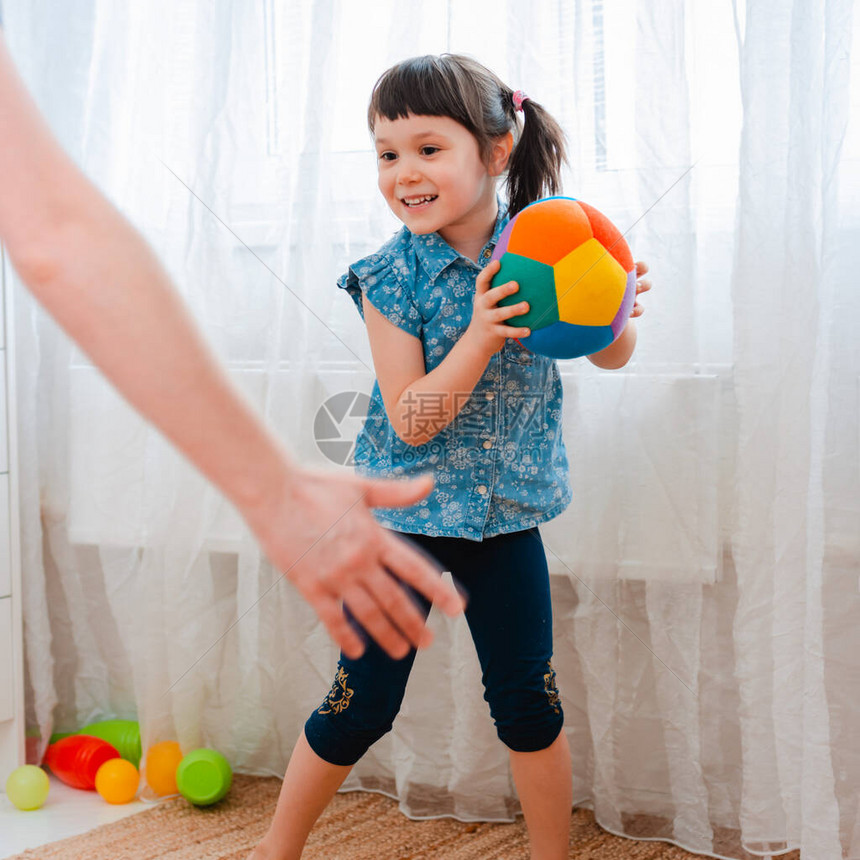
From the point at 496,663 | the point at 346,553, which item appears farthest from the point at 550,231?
the point at 346,553

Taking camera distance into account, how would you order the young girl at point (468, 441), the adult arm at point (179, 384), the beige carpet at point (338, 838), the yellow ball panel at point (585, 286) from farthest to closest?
the beige carpet at point (338, 838)
the young girl at point (468, 441)
the yellow ball panel at point (585, 286)
the adult arm at point (179, 384)

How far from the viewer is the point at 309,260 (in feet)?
4.63

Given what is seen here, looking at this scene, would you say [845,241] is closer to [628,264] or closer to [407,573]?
[628,264]

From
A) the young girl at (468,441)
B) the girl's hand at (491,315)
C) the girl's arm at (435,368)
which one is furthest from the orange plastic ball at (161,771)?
the girl's hand at (491,315)

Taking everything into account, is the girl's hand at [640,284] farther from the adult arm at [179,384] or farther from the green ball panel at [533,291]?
the adult arm at [179,384]

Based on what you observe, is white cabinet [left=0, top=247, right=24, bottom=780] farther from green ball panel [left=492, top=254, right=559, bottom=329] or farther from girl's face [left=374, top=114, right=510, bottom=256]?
green ball panel [left=492, top=254, right=559, bottom=329]

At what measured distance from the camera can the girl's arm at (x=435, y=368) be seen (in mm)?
977

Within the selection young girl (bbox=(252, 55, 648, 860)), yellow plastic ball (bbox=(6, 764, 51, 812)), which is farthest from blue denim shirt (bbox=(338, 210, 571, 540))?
yellow plastic ball (bbox=(6, 764, 51, 812))

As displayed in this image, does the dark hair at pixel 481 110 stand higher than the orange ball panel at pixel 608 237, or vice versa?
the dark hair at pixel 481 110

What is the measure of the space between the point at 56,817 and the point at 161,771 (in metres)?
0.16

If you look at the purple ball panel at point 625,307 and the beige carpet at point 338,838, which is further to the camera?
the beige carpet at point 338,838

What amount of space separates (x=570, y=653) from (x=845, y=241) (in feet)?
2.21

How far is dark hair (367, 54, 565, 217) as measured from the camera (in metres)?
1.05

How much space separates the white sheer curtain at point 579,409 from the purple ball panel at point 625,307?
0.78 feet
